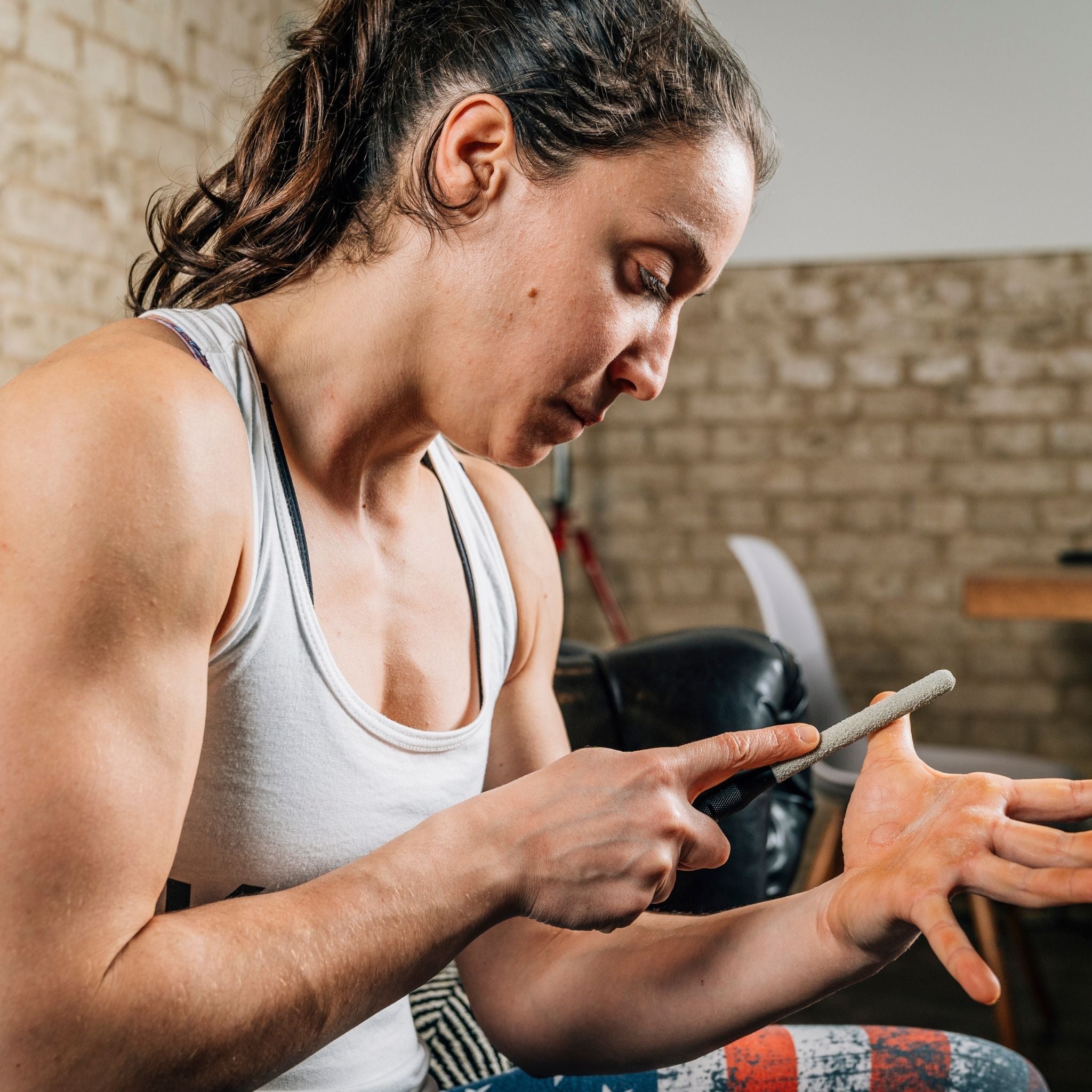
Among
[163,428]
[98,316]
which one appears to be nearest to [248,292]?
[163,428]

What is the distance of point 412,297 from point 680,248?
8.0 inches

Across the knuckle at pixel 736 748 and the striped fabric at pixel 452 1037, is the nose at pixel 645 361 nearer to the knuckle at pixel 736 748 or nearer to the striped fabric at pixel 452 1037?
the knuckle at pixel 736 748

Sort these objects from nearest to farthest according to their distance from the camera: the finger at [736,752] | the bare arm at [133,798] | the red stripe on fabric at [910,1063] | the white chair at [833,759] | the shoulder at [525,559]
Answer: the bare arm at [133,798]
the finger at [736,752]
the red stripe on fabric at [910,1063]
the shoulder at [525,559]
the white chair at [833,759]

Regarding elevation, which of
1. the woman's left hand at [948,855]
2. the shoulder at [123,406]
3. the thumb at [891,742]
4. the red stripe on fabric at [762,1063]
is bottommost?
the red stripe on fabric at [762,1063]

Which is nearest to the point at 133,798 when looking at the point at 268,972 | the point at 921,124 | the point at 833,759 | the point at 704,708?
the point at 268,972

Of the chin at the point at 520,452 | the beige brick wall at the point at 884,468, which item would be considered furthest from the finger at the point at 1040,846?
the beige brick wall at the point at 884,468

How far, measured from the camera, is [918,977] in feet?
9.95

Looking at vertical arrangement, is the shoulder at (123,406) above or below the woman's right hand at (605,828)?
above

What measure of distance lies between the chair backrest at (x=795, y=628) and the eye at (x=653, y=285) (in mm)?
2214

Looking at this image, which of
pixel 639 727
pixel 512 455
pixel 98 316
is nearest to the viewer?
pixel 512 455

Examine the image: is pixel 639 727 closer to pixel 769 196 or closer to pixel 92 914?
pixel 92 914

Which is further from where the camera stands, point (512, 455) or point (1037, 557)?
point (1037, 557)

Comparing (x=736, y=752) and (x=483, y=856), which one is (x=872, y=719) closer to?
(x=736, y=752)

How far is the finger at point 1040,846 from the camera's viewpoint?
2.16ft
